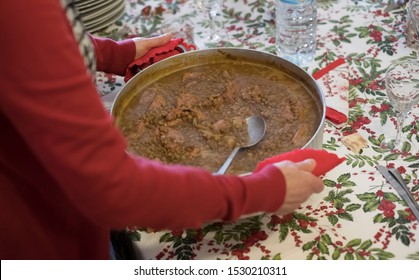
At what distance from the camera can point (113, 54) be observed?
1343 millimetres

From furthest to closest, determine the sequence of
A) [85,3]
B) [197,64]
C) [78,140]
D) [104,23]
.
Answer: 1. [104,23]
2. [85,3]
3. [197,64]
4. [78,140]

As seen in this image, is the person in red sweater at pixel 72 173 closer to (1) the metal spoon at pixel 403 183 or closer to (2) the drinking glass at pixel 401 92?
(1) the metal spoon at pixel 403 183

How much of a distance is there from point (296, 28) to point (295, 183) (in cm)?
77

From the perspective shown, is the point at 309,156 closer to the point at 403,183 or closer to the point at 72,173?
the point at 403,183

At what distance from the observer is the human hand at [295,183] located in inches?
34.6

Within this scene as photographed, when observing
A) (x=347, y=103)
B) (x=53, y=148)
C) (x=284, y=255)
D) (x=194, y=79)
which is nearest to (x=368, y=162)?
(x=347, y=103)

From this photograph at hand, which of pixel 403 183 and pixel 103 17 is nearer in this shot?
pixel 403 183

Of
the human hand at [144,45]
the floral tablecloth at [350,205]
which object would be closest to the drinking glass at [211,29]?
the floral tablecloth at [350,205]

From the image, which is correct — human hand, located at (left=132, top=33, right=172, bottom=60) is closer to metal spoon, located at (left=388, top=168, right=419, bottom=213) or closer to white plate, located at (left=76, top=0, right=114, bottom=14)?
white plate, located at (left=76, top=0, right=114, bottom=14)

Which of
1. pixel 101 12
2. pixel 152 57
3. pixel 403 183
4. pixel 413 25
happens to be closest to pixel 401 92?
pixel 403 183

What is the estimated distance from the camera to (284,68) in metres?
1.25

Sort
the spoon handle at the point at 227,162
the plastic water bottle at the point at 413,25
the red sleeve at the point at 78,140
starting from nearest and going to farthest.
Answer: the red sleeve at the point at 78,140 < the spoon handle at the point at 227,162 < the plastic water bottle at the point at 413,25

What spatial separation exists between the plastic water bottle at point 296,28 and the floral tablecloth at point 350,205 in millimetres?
39
